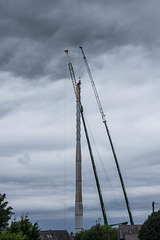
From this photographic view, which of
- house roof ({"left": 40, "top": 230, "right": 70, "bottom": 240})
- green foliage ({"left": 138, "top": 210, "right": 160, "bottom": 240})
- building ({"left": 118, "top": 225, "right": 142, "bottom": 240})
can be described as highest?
house roof ({"left": 40, "top": 230, "right": 70, "bottom": 240})

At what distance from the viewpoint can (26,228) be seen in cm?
6091

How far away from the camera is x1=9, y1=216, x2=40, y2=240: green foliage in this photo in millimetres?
60469

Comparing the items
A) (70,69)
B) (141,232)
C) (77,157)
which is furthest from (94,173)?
(141,232)

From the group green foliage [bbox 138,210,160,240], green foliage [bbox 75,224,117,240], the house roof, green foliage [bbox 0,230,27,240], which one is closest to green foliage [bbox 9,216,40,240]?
green foliage [bbox 0,230,27,240]

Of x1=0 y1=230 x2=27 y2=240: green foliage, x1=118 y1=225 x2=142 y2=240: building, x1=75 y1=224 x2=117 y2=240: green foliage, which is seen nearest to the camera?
x1=0 y1=230 x2=27 y2=240: green foliage

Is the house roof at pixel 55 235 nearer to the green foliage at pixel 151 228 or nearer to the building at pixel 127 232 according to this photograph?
the building at pixel 127 232

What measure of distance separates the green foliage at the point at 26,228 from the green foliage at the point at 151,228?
17.8m

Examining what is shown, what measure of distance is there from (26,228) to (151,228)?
2088cm

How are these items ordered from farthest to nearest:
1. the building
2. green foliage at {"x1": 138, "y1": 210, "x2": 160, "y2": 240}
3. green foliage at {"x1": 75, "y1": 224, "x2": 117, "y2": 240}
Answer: green foliage at {"x1": 75, "y1": 224, "x2": 117, "y2": 240}
the building
green foliage at {"x1": 138, "y1": 210, "x2": 160, "y2": 240}

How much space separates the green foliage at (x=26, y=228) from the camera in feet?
198

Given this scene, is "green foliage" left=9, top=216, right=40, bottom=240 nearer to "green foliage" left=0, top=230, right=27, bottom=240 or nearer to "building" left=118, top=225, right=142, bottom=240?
"green foliage" left=0, top=230, right=27, bottom=240

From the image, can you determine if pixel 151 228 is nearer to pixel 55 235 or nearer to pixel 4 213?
pixel 4 213

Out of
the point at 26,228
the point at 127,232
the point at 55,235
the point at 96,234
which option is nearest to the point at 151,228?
the point at 26,228

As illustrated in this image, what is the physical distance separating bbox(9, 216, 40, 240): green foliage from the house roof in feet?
182
